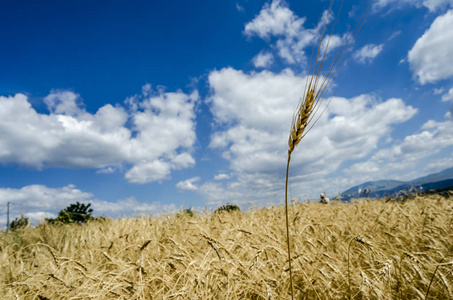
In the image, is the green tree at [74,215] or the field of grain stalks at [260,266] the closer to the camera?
the field of grain stalks at [260,266]

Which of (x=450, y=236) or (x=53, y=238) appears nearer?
(x=450, y=236)

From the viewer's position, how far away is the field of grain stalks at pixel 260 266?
236 cm

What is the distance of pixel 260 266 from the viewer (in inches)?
108

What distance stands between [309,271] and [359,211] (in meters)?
4.82

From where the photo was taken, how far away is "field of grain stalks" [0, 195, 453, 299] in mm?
2359

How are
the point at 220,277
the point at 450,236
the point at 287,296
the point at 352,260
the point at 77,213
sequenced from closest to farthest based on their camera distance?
the point at 287,296 < the point at 220,277 < the point at 352,260 < the point at 450,236 < the point at 77,213

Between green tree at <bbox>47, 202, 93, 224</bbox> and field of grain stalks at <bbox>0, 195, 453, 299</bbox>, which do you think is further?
green tree at <bbox>47, 202, 93, 224</bbox>

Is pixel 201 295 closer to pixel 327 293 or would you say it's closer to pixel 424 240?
pixel 327 293

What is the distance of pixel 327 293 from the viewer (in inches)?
98.1

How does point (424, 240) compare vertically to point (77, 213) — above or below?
below

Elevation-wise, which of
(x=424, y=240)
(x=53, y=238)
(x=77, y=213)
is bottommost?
(x=424, y=240)

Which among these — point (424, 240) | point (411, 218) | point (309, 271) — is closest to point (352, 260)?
point (309, 271)

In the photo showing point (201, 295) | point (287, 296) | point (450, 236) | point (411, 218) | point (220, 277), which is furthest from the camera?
point (411, 218)

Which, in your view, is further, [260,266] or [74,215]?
[74,215]
